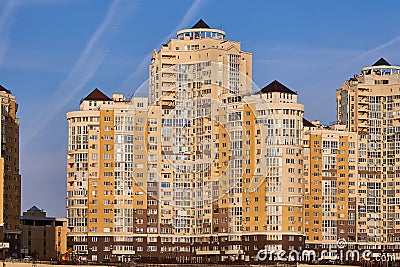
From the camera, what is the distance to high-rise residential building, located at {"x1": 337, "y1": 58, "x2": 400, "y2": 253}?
5039 inches

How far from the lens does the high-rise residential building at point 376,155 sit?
12800 cm

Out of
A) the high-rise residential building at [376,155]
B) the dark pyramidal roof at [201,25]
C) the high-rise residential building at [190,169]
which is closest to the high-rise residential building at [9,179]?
the high-rise residential building at [190,169]

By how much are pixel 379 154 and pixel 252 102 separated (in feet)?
71.0

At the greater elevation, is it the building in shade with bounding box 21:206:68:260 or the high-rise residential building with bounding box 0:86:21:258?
the high-rise residential building with bounding box 0:86:21:258

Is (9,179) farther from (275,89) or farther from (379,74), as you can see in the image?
(379,74)

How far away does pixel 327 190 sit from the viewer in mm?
124188

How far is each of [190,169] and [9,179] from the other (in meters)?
21.5

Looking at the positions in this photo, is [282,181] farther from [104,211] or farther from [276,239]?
[104,211]

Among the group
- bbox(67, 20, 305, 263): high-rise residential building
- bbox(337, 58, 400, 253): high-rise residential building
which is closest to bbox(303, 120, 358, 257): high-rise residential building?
bbox(337, 58, 400, 253): high-rise residential building

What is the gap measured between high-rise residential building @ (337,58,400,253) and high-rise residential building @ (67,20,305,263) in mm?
14275

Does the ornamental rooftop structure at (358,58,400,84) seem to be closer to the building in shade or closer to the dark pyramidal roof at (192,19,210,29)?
the dark pyramidal roof at (192,19,210,29)

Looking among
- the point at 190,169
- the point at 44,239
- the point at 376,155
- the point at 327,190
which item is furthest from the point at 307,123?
the point at 44,239

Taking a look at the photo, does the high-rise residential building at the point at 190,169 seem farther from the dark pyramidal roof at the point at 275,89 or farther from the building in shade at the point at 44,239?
the building in shade at the point at 44,239

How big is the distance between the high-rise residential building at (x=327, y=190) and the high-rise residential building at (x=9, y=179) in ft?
112
